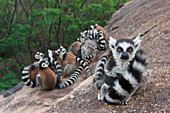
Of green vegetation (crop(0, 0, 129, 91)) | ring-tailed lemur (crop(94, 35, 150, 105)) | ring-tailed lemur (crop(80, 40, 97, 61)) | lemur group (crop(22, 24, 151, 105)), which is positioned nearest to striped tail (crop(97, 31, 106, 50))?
ring-tailed lemur (crop(80, 40, 97, 61))

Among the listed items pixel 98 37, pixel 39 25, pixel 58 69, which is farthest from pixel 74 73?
pixel 39 25

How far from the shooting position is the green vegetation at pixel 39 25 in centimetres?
905

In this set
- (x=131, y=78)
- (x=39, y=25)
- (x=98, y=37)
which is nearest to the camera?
(x=131, y=78)

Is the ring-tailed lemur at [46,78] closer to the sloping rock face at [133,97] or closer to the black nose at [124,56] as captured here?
the sloping rock face at [133,97]

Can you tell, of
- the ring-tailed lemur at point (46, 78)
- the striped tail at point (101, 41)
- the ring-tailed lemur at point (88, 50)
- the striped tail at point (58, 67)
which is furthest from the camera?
the striped tail at point (101, 41)

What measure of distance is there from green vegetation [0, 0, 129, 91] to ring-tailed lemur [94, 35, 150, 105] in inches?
253

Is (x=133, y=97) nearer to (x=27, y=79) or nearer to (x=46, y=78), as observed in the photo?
(x=46, y=78)

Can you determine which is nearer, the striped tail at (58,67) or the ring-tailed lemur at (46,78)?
the ring-tailed lemur at (46,78)

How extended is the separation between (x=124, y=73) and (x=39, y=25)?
1048cm

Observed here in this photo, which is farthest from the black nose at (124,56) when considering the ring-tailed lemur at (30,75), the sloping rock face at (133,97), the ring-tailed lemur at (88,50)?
the ring-tailed lemur at (88,50)

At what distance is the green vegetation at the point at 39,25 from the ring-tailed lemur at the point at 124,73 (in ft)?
21.1

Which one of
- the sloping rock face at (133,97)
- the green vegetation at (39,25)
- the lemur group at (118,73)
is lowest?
the sloping rock face at (133,97)

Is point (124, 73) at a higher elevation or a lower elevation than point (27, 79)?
higher

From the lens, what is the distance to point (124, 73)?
6.15 feet
